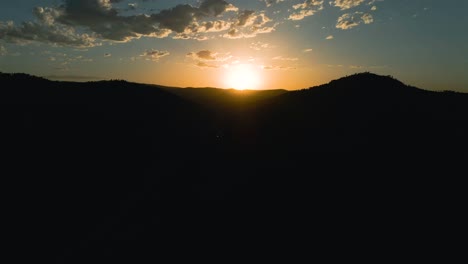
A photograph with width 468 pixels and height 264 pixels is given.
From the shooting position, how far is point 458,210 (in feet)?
51.3

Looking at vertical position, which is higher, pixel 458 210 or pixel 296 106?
pixel 296 106

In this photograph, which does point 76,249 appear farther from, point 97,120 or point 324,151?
point 97,120

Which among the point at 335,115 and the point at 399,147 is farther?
the point at 335,115

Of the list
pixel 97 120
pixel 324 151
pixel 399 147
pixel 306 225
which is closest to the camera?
pixel 306 225

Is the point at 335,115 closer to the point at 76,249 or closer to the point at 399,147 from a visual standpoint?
the point at 399,147

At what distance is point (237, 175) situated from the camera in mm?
22797

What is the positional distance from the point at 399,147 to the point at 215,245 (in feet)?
51.8

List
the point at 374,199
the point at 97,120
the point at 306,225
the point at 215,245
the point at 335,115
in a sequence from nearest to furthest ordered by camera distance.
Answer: the point at 215,245, the point at 306,225, the point at 374,199, the point at 335,115, the point at 97,120

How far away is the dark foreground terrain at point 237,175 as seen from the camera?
14.9 meters

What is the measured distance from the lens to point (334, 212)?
16391mm

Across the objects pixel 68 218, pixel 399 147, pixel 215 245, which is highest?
pixel 399 147

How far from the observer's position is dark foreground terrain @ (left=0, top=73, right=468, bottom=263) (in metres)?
14.9

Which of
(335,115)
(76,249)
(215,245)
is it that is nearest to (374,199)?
(215,245)

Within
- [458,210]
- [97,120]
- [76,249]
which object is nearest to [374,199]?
[458,210]
